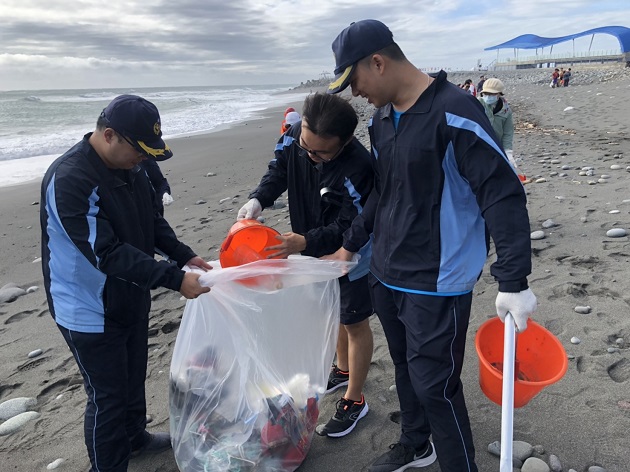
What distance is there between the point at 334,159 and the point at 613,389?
1.77m

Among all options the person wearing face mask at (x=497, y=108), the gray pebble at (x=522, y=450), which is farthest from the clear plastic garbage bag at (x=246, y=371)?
the person wearing face mask at (x=497, y=108)

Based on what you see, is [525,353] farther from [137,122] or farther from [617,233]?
[617,233]

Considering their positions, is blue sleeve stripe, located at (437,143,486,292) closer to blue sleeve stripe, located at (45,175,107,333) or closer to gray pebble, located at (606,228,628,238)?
blue sleeve stripe, located at (45,175,107,333)

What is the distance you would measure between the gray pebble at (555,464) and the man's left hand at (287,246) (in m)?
1.40

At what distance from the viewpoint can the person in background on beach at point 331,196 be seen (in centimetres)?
205

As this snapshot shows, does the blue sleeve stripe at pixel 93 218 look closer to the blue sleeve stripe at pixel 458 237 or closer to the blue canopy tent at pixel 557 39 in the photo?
the blue sleeve stripe at pixel 458 237

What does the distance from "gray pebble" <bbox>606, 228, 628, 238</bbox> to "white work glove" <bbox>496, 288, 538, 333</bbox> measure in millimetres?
3083

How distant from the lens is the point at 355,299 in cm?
230

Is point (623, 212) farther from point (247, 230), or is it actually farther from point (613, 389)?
point (247, 230)

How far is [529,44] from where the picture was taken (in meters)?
64.8

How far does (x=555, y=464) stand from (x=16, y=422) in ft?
8.61

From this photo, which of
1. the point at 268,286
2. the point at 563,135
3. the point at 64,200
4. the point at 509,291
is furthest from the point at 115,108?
the point at 563,135

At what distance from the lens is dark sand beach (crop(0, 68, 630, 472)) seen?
215 cm

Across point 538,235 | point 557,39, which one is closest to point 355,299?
point 538,235
